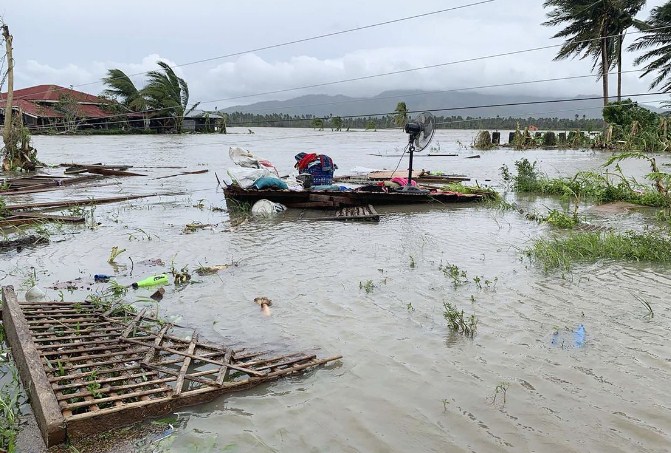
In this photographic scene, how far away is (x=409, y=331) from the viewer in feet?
15.2

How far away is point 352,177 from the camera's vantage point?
16.7 meters

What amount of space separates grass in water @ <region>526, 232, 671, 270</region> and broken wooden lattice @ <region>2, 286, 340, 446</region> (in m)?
3.79

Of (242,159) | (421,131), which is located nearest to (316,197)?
(242,159)

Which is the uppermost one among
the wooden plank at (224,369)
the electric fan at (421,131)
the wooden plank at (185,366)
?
the electric fan at (421,131)

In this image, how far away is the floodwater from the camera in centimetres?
317

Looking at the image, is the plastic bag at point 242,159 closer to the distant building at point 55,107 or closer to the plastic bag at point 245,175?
the plastic bag at point 245,175

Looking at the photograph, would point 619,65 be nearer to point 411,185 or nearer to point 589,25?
point 589,25

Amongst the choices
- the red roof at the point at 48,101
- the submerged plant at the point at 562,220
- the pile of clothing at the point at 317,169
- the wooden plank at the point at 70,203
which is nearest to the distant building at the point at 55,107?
the red roof at the point at 48,101

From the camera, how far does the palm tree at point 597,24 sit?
100ft

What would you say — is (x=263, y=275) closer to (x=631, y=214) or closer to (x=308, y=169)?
(x=308, y=169)

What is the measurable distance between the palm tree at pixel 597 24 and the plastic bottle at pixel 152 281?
2985 cm

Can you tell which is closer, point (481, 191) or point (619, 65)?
point (481, 191)

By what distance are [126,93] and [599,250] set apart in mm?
45693

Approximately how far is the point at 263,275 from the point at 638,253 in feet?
15.1
